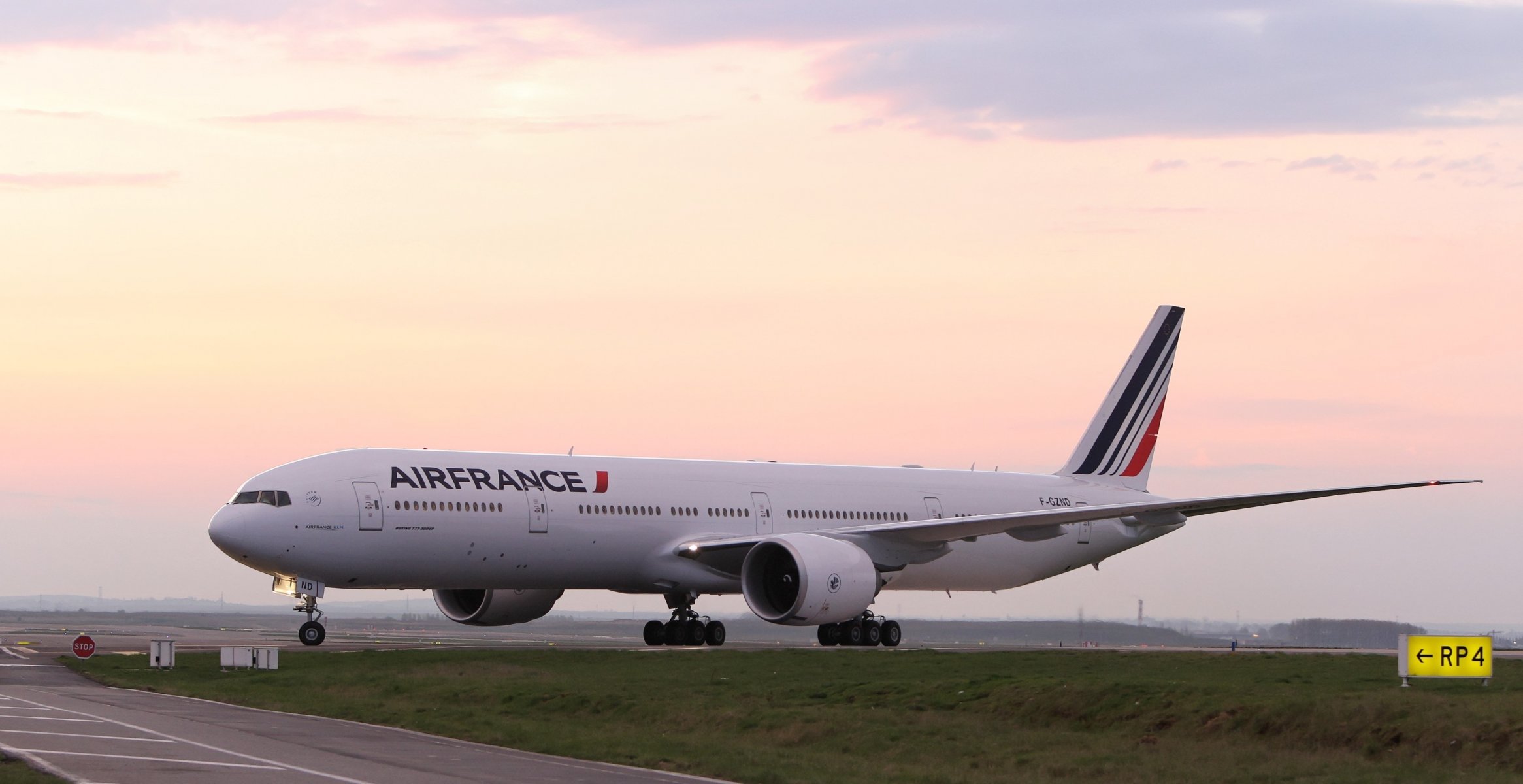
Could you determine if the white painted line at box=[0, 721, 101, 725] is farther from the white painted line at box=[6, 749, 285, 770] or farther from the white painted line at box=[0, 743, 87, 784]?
the white painted line at box=[6, 749, 285, 770]

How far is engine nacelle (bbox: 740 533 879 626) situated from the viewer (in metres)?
37.4

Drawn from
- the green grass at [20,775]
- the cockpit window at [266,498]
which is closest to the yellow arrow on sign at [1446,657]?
the green grass at [20,775]

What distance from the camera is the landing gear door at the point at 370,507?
35.5m

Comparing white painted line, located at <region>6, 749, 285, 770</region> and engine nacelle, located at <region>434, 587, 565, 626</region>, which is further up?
engine nacelle, located at <region>434, 587, 565, 626</region>

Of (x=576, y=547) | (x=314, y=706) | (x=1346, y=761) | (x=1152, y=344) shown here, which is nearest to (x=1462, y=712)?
(x=1346, y=761)

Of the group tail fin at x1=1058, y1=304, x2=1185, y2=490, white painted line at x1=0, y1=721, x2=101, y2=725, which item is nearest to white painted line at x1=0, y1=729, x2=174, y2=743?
white painted line at x1=0, y1=721, x2=101, y2=725

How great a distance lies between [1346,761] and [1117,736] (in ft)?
11.0

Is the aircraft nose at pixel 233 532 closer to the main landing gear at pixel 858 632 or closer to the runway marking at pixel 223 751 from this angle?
the runway marking at pixel 223 751

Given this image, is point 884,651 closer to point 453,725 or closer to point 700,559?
point 700,559

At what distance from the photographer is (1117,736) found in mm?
21594

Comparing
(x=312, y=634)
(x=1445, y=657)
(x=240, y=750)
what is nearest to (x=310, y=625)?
(x=312, y=634)

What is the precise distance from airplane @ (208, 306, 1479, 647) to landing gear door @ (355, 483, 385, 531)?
0.03 m

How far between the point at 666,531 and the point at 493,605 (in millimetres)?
5809

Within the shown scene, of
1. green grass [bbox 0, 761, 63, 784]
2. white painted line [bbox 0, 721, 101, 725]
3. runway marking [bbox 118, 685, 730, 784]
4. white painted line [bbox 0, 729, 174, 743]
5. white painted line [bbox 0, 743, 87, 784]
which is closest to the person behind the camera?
green grass [bbox 0, 761, 63, 784]
